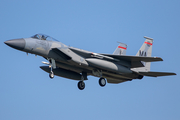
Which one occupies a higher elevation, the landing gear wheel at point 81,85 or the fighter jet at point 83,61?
the fighter jet at point 83,61

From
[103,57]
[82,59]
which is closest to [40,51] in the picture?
[82,59]

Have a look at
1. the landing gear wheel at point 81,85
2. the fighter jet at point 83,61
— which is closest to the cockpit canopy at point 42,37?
the fighter jet at point 83,61

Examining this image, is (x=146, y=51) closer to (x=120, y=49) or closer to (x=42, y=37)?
(x=120, y=49)

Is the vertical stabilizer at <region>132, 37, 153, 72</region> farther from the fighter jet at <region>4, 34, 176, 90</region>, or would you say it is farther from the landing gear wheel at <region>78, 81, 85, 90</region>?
the landing gear wheel at <region>78, 81, 85, 90</region>

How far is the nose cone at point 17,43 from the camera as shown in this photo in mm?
14930

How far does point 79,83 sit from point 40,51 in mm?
4295

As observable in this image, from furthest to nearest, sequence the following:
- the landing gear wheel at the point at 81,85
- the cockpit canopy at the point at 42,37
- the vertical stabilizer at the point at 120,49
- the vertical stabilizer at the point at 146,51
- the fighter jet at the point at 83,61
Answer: the vertical stabilizer at the point at 120,49, the vertical stabilizer at the point at 146,51, the landing gear wheel at the point at 81,85, the cockpit canopy at the point at 42,37, the fighter jet at the point at 83,61

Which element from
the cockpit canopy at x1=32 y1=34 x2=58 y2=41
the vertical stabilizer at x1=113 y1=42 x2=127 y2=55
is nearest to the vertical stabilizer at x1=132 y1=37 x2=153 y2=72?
the vertical stabilizer at x1=113 y1=42 x2=127 y2=55

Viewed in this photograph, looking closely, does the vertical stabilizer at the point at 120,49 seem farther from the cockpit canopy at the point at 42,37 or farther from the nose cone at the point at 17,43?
the nose cone at the point at 17,43

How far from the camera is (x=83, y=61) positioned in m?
16.9

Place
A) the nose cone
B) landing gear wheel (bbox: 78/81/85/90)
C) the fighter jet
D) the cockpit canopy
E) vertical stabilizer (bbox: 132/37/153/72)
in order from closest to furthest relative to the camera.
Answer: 1. the nose cone
2. the fighter jet
3. the cockpit canopy
4. landing gear wheel (bbox: 78/81/85/90)
5. vertical stabilizer (bbox: 132/37/153/72)

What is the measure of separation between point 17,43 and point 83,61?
13.5 feet

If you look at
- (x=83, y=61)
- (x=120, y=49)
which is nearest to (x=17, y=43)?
(x=83, y=61)

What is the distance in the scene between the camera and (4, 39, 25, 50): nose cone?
14930 millimetres
